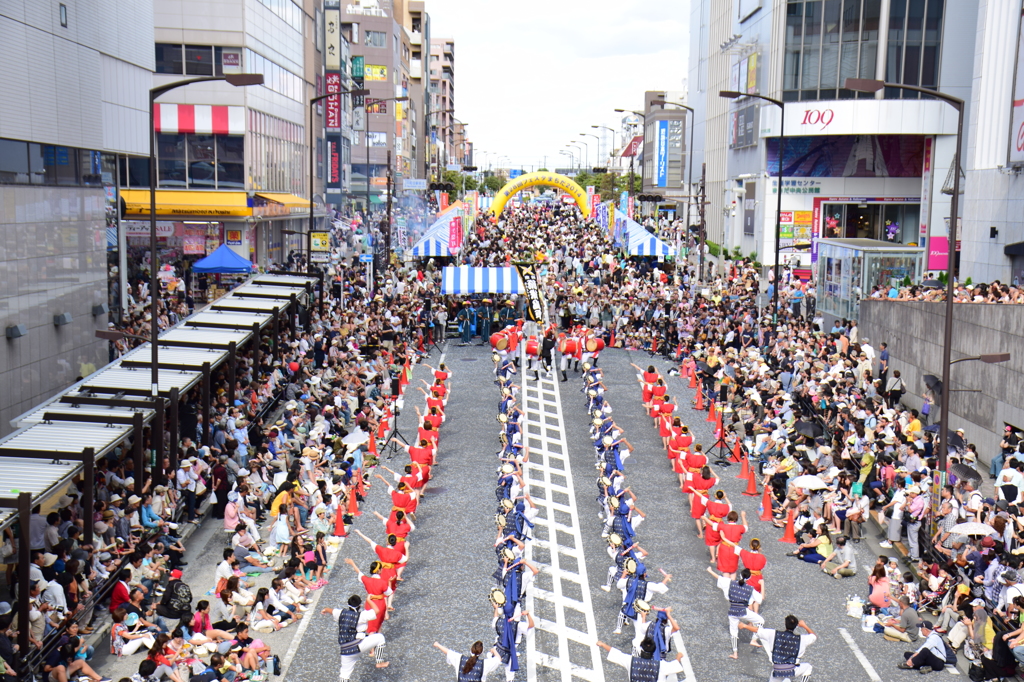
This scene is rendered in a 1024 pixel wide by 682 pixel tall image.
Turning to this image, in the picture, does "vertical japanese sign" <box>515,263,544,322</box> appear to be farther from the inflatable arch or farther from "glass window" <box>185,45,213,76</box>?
the inflatable arch

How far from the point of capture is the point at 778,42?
54.4 m

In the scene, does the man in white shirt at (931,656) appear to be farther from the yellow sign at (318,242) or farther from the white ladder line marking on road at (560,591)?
the yellow sign at (318,242)

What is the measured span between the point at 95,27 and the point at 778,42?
126 ft

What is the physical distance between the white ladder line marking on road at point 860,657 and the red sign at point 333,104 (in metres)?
54.3

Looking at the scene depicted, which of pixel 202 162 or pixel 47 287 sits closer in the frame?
pixel 47 287

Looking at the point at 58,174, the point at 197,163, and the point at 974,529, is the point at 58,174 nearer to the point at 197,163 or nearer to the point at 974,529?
the point at 974,529

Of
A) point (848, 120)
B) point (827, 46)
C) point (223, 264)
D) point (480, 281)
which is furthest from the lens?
point (827, 46)

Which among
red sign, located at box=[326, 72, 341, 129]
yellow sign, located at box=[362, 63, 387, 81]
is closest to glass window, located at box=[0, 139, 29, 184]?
red sign, located at box=[326, 72, 341, 129]

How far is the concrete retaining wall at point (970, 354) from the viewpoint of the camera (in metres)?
21.7

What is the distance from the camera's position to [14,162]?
72.0 feet

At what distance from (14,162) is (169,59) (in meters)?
24.7

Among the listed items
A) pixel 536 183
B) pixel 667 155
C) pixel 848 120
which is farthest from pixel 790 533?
pixel 667 155

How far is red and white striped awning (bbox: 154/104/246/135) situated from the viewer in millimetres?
44000

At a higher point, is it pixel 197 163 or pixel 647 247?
pixel 197 163
